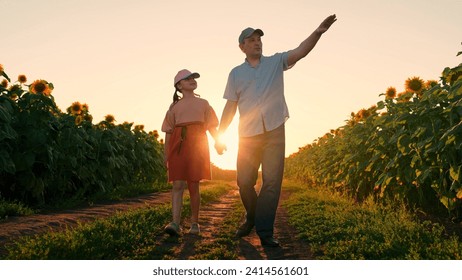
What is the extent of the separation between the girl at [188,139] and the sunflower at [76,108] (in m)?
5.43

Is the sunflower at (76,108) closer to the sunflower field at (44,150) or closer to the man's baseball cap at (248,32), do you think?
the sunflower field at (44,150)

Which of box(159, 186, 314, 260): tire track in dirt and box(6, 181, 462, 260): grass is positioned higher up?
box(6, 181, 462, 260): grass

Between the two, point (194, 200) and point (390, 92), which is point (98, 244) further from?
point (390, 92)

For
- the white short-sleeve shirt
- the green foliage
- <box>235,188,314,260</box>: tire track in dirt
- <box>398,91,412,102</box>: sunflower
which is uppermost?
<box>398,91,412,102</box>: sunflower

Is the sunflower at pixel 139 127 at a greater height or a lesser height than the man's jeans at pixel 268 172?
greater

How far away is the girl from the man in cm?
63

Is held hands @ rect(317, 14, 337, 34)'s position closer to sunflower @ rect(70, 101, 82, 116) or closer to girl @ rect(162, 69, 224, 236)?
girl @ rect(162, 69, 224, 236)

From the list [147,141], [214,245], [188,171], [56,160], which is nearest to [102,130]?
[56,160]

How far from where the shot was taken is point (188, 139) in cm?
620

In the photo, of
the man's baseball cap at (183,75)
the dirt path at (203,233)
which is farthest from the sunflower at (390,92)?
the man's baseball cap at (183,75)

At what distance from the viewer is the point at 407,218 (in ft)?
22.1

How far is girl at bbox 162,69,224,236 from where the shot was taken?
20.3 ft

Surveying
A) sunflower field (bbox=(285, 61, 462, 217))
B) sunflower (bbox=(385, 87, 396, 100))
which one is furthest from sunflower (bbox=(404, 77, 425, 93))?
sunflower (bbox=(385, 87, 396, 100))

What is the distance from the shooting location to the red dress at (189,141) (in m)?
6.18
